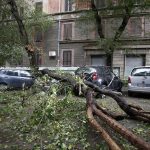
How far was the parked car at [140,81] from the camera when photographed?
21.3 m

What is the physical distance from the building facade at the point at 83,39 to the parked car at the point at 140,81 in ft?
32.2

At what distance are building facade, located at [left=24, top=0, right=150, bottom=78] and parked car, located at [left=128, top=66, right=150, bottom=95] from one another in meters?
9.83

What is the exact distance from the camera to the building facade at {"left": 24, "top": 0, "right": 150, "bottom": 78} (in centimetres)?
3572

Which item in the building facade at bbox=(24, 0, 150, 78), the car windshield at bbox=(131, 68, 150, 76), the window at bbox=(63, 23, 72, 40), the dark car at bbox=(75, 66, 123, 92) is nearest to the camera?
the dark car at bbox=(75, 66, 123, 92)

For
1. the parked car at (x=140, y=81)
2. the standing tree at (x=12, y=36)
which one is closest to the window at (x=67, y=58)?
the parked car at (x=140, y=81)

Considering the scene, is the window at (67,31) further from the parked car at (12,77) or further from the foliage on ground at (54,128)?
the foliage on ground at (54,128)

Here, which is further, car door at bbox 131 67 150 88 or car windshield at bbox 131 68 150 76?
car windshield at bbox 131 68 150 76

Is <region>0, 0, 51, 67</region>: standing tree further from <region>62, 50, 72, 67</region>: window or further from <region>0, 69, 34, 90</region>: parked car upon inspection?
<region>62, 50, 72, 67</region>: window

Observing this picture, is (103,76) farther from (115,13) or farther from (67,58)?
(67,58)

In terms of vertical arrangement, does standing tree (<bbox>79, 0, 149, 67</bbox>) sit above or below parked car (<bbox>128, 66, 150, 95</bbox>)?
above

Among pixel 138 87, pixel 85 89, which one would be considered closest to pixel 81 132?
pixel 85 89

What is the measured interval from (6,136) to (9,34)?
8981 mm

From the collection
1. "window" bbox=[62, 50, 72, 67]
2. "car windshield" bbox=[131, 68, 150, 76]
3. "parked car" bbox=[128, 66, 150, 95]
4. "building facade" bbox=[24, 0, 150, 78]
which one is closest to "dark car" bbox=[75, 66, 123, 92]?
"parked car" bbox=[128, 66, 150, 95]

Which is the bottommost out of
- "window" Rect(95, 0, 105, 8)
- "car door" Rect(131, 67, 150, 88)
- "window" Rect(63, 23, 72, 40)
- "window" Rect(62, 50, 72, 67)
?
"car door" Rect(131, 67, 150, 88)
